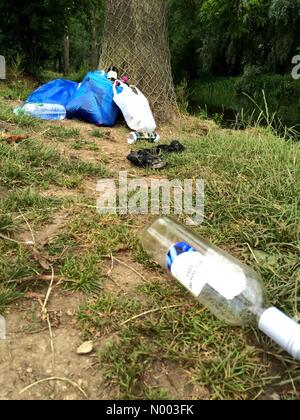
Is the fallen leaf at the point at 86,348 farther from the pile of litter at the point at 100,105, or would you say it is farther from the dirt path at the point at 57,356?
the pile of litter at the point at 100,105

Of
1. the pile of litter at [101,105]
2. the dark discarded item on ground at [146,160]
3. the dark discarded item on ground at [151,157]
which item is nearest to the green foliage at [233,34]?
the pile of litter at [101,105]

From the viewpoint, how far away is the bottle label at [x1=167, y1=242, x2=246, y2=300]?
1.21 m

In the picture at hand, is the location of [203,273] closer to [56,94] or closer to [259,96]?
[56,94]

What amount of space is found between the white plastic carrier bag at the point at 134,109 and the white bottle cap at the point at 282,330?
3037 millimetres

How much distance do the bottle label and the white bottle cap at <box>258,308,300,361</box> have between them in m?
0.12

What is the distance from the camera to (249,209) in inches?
72.8

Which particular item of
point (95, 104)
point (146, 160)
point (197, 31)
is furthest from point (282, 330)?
point (197, 31)

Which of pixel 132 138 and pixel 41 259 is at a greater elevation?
pixel 41 259

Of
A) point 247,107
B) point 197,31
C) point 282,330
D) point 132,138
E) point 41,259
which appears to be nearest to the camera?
point 282,330

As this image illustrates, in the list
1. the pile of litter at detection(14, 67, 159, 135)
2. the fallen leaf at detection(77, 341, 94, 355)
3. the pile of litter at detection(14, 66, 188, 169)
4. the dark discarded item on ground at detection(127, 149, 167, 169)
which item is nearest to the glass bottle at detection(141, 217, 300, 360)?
the fallen leaf at detection(77, 341, 94, 355)

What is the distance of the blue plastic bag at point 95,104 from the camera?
3.97 metres

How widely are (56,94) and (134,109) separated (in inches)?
36.7

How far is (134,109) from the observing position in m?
3.93

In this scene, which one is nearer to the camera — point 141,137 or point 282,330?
point 282,330
